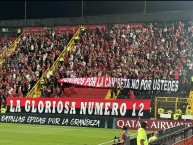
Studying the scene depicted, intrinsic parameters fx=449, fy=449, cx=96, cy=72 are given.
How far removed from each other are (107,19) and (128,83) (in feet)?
43.7

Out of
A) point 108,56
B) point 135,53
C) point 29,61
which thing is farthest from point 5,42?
point 135,53

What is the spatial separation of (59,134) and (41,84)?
1479 centimetres

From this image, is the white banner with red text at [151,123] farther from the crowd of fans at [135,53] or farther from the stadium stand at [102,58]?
the crowd of fans at [135,53]

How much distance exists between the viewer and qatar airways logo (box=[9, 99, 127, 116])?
3409cm

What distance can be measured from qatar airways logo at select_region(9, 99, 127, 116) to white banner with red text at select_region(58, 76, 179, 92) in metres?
4.66

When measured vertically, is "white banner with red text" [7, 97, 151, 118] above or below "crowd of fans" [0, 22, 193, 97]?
below

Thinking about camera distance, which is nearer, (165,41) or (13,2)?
(165,41)

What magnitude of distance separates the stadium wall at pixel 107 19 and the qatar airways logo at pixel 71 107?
1580 cm

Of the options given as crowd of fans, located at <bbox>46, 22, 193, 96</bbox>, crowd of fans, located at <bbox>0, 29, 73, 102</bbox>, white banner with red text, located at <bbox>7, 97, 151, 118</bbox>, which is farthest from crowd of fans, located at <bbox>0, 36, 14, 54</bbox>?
white banner with red text, located at <bbox>7, 97, 151, 118</bbox>

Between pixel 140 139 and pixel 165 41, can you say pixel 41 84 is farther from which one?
pixel 140 139

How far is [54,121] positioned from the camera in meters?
36.2

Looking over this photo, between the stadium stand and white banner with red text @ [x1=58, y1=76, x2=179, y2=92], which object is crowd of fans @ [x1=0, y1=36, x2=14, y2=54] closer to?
the stadium stand

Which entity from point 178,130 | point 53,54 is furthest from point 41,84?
point 178,130

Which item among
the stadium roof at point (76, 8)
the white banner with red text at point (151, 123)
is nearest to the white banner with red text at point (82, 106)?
the white banner with red text at point (151, 123)
